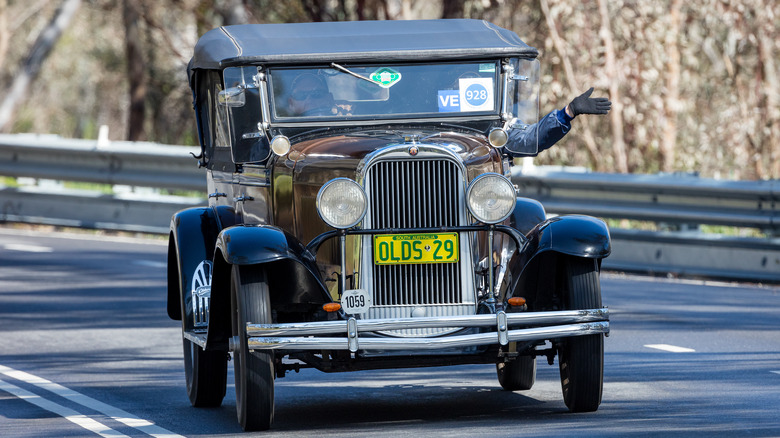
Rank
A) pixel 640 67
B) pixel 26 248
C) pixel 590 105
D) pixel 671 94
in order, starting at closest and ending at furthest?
pixel 590 105 < pixel 26 248 < pixel 640 67 < pixel 671 94

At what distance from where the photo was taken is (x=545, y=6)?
66.5ft

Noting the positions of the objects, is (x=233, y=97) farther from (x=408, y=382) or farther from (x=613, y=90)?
(x=613, y=90)

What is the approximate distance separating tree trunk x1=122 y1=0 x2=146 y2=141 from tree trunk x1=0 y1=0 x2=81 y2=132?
1201mm

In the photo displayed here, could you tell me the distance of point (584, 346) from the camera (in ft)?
24.5

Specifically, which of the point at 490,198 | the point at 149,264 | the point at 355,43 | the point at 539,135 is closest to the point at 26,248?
the point at 149,264

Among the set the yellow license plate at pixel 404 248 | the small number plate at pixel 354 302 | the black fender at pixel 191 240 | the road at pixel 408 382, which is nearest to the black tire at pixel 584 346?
the road at pixel 408 382

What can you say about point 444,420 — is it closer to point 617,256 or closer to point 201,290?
point 201,290

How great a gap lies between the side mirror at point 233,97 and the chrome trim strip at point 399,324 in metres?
1.62

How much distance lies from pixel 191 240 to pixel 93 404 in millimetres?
1070

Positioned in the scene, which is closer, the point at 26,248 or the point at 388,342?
the point at 388,342

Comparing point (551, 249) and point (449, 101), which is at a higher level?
point (449, 101)

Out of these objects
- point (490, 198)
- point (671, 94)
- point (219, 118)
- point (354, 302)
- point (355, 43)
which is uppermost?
point (355, 43)

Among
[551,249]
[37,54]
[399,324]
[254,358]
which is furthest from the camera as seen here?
[37,54]

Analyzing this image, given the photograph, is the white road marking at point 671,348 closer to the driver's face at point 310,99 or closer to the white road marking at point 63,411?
the driver's face at point 310,99
